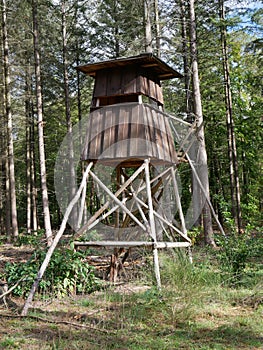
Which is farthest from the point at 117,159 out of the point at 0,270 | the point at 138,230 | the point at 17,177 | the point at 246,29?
the point at 17,177

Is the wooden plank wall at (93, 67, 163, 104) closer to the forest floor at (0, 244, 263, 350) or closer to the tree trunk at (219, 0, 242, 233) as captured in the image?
the forest floor at (0, 244, 263, 350)

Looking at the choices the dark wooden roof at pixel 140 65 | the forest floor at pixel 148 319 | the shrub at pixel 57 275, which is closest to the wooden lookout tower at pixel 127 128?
the dark wooden roof at pixel 140 65

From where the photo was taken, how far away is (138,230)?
10820 mm

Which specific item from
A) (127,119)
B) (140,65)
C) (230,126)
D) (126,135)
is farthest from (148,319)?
(230,126)

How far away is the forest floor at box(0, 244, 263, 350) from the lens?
17.0 ft

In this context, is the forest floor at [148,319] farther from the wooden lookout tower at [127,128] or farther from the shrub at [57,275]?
the wooden lookout tower at [127,128]

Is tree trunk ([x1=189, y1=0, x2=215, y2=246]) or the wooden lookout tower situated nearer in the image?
the wooden lookout tower

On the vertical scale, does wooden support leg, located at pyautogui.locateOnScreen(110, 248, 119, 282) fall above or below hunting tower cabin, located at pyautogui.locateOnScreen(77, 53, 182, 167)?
below

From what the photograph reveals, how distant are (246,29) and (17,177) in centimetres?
2184

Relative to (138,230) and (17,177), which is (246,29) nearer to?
(138,230)

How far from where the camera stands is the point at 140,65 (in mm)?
9391

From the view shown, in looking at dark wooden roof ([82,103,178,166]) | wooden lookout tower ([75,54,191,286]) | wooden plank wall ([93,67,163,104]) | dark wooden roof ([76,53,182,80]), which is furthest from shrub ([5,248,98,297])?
dark wooden roof ([76,53,182,80])

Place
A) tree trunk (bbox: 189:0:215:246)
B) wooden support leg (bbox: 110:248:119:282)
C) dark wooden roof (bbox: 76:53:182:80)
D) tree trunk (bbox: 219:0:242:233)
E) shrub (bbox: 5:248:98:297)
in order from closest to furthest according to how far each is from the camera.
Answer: shrub (bbox: 5:248:98:297)
dark wooden roof (bbox: 76:53:182:80)
wooden support leg (bbox: 110:248:119:282)
tree trunk (bbox: 189:0:215:246)
tree trunk (bbox: 219:0:242:233)

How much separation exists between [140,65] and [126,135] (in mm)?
1752
